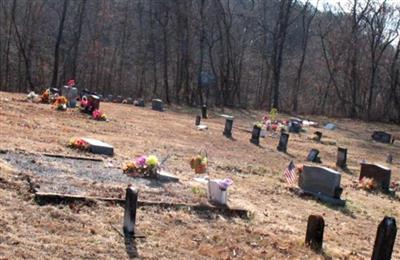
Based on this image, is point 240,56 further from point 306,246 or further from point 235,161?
point 306,246

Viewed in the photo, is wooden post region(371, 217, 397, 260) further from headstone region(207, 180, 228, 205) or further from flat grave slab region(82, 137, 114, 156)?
flat grave slab region(82, 137, 114, 156)

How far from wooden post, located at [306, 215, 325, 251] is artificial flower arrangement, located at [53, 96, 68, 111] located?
38.9 ft

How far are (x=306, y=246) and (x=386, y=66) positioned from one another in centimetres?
3633

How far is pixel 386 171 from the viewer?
12.4 metres

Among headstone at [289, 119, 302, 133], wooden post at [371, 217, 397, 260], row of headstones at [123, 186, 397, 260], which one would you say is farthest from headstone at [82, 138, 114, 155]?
headstone at [289, 119, 302, 133]

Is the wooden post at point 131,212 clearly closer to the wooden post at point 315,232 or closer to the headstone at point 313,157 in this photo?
the wooden post at point 315,232

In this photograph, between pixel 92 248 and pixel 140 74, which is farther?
pixel 140 74

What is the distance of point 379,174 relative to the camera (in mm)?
12461

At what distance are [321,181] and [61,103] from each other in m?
9.73

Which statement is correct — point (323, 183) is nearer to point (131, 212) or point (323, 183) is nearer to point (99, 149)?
point (99, 149)

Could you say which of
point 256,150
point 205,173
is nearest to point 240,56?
point 256,150

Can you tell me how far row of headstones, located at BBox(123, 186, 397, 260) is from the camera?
559 centimetres

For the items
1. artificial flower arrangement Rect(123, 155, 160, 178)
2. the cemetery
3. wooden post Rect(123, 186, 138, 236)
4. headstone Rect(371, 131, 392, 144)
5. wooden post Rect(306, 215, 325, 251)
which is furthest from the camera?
headstone Rect(371, 131, 392, 144)

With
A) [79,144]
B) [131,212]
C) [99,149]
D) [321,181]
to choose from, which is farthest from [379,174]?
[131,212]
